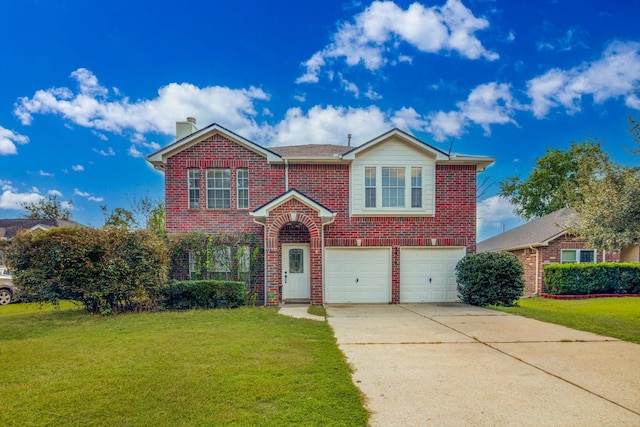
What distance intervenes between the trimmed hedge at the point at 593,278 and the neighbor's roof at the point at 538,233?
77.4 inches

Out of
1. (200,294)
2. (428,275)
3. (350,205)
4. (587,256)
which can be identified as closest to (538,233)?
(587,256)

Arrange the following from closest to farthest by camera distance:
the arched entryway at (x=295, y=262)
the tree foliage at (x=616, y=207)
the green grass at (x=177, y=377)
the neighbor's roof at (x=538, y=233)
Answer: the green grass at (x=177, y=377)
the tree foliage at (x=616, y=207)
the arched entryway at (x=295, y=262)
the neighbor's roof at (x=538, y=233)

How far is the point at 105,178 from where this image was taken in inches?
868

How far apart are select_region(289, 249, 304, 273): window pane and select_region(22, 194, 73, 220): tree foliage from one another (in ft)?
125

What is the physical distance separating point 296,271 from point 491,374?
9.19 m

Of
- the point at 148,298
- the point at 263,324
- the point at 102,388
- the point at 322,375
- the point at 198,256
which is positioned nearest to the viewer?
the point at 102,388

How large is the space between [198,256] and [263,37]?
947 cm

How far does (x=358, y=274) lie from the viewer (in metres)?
13.9

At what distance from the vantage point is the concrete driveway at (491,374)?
12.8 ft

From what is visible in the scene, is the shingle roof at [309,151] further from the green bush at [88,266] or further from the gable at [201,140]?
the green bush at [88,266]

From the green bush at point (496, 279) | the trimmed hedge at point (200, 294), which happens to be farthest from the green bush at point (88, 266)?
the green bush at point (496, 279)

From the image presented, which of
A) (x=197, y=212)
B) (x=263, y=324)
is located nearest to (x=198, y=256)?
(x=197, y=212)

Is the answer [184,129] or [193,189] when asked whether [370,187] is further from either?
[184,129]

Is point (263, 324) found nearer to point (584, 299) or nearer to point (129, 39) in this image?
point (129, 39)
